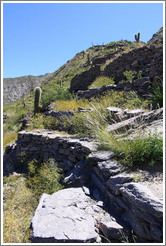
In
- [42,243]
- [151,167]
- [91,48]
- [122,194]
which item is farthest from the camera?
[91,48]

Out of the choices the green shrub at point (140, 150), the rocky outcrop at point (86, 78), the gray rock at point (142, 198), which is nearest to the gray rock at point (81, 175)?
the green shrub at point (140, 150)

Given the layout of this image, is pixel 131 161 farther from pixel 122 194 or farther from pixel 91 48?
pixel 91 48

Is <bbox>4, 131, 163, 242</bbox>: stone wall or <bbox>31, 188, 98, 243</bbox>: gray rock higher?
<bbox>4, 131, 163, 242</bbox>: stone wall

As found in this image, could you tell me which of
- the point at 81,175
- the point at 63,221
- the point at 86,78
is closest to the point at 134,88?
the point at 81,175

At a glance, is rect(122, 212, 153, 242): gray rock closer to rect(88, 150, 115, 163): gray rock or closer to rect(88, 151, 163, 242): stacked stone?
rect(88, 151, 163, 242): stacked stone

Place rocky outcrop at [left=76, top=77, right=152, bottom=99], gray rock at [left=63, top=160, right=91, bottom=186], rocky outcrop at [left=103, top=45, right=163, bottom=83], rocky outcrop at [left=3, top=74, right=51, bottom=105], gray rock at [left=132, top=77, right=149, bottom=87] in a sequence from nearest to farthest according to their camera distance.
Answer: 1. gray rock at [left=63, top=160, right=91, bottom=186]
2. rocky outcrop at [left=76, top=77, right=152, bottom=99]
3. gray rock at [left=132, top=77, right=149, bottom=87]
4. rocky outcrop at [left=103, top=45, right=163, bottom=83]
5. rocky outcrop at [left=3, top=74, right=51, bottom=105]

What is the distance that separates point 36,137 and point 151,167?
5.01 meters

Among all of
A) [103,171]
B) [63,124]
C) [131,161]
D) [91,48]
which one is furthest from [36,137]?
[91,48]

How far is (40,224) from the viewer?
86.4 inches

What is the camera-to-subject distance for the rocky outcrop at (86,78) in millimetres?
11916

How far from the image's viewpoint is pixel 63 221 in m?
2.24

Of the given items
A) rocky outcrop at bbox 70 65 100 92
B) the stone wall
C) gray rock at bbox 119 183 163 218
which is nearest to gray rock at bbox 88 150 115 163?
the stone wall

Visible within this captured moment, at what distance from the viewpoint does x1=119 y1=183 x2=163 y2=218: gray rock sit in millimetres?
1835

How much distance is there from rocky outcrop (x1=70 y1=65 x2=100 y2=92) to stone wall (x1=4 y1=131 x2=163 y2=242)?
7.47 m
